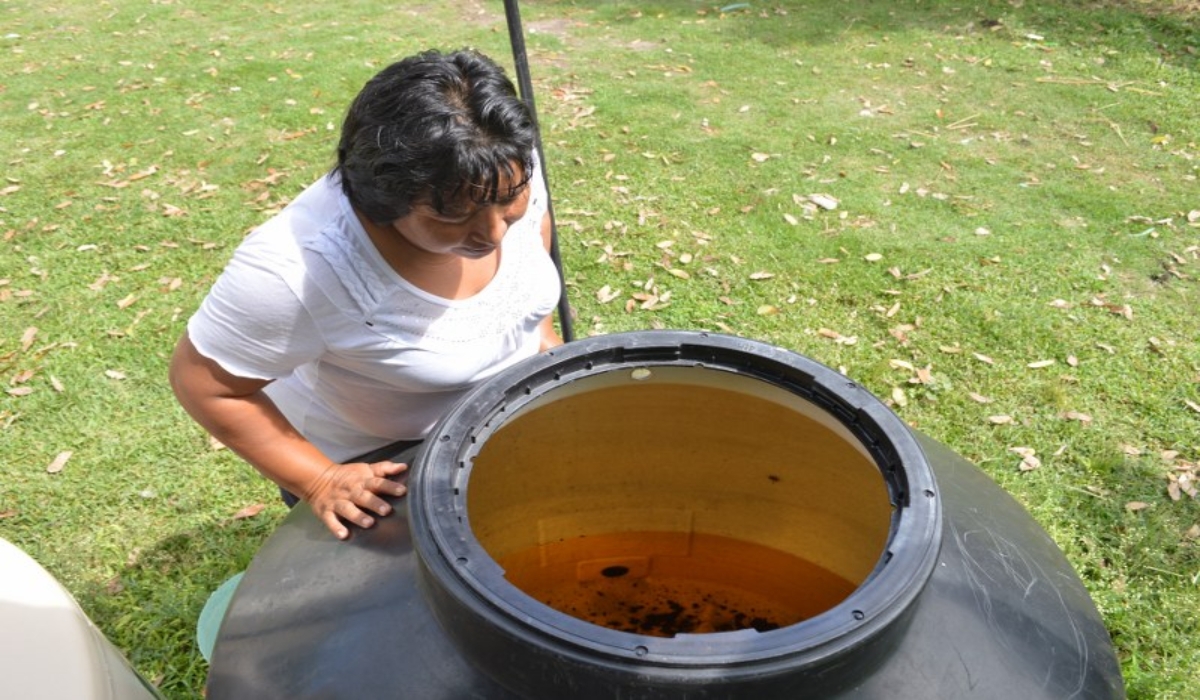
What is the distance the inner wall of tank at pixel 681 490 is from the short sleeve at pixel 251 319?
17.8 inches

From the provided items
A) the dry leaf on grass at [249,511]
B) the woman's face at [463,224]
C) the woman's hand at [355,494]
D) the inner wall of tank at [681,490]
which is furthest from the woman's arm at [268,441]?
the dry leaf on grass at [249,511]

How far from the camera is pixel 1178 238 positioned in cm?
475

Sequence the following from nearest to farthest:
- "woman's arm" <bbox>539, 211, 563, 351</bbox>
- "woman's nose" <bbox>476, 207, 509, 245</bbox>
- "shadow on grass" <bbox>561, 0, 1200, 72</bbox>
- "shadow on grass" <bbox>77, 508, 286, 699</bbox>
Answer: "woman's nose" <bbox>476, 207, 509, 245</bbox>
"woman's arm" <bbox>539, 211, 563, 351</bbox>
"shadow on grass" <bbox>77, 508, 286, 699</bbox>
"shadow on grass" <bbox>561, 0, 1200, 72</bbox>

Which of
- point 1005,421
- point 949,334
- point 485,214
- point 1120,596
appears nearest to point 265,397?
point 485,214

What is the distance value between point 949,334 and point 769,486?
2.71 metres

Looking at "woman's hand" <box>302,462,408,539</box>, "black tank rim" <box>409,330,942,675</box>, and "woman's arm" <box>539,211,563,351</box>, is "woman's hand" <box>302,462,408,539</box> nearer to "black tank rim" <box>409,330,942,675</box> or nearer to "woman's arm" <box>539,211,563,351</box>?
"black tank rim" <box>409,330,942,675</box>

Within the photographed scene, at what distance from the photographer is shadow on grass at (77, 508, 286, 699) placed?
2697 mm

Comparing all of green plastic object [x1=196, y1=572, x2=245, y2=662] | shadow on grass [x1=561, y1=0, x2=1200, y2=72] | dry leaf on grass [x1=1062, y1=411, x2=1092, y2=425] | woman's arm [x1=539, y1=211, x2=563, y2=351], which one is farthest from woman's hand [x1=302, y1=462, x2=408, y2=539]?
shadow on grass [x1=561, y1=0, x2=1200, y2=72]

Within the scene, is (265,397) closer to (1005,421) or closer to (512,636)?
(512,636)

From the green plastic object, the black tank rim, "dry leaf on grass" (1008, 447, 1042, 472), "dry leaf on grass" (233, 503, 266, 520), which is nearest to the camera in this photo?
the black tank rim

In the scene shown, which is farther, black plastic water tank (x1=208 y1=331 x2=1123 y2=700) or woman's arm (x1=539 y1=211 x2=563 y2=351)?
woman's arm (x1=539 y1=211 x2=563 y2=351)

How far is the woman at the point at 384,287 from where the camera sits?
4.70 feet

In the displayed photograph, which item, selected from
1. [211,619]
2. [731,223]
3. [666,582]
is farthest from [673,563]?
[731,223]

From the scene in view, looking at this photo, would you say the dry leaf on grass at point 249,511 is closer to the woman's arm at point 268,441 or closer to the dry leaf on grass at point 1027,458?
→ the woman's arm at point 268,441
